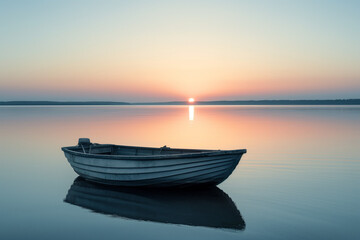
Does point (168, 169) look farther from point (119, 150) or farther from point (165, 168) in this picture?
point (119, 150)

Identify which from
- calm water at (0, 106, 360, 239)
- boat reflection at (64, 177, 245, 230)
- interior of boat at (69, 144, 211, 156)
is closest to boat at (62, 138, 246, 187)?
boat reflection at (64, 177, 245, 230)

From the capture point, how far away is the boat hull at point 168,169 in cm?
1178

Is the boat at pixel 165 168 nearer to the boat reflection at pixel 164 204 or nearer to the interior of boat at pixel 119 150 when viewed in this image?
the boat reflection at pixel 164 204

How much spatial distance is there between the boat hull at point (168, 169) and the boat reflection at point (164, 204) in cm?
39

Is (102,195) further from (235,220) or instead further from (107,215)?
(235,220)

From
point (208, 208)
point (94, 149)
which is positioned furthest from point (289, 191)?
point (94, 149)

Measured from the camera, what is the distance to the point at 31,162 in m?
18.9

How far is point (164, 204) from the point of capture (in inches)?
440

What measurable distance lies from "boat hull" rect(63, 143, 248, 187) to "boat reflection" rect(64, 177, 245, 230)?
39 cm

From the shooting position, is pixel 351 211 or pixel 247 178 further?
pixel 247 178

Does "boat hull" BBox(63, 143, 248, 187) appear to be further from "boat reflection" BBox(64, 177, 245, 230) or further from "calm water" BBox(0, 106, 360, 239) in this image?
"calm water" BBox(0, 106, 360, 239)

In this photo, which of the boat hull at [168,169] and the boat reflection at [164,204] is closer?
the boat reflection at [164,204]

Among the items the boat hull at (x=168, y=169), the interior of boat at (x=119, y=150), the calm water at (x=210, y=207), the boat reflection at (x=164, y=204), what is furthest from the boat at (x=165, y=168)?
the interior of boat at (x=119, y=150)

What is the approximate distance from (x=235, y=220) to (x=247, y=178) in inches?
194
